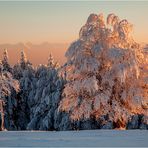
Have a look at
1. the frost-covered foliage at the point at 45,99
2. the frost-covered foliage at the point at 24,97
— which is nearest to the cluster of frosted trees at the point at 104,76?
the frost-covered foliage at the point at 45,99

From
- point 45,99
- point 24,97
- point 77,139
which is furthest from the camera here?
point 24,97

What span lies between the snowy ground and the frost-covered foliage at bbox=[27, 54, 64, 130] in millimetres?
28866

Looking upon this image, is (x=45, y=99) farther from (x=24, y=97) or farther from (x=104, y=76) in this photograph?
(x=104, y=76)

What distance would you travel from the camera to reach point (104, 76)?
95.7 ft

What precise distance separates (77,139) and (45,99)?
3623 cm

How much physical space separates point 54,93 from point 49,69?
9076 mm

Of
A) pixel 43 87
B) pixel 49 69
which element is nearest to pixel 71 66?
pixel 43 87

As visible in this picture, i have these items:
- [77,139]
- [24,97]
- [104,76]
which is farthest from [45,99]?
[77,139]

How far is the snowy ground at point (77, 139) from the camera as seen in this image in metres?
16.1

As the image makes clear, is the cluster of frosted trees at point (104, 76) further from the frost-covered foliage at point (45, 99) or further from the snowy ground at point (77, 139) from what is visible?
the frost-covered foliage at point (45, 99)

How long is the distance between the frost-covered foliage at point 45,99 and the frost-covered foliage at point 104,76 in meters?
18.5

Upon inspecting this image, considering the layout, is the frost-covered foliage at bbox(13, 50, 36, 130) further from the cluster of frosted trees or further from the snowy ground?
the snowy ground

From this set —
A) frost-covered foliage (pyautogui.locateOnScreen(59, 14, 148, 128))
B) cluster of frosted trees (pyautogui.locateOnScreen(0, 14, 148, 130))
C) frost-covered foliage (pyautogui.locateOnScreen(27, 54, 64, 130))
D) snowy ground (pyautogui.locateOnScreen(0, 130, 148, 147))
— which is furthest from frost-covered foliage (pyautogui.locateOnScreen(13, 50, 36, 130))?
snowy ground (pyautogui.locateOnScreen(0, 130, 148, 147))

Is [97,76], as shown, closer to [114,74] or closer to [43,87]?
[114,74]
